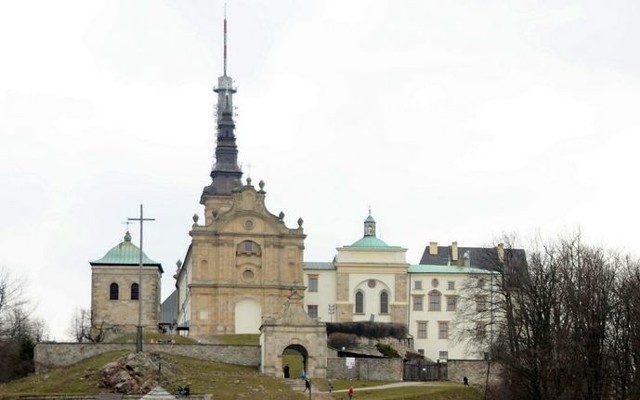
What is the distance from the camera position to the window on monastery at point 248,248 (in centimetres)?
11756

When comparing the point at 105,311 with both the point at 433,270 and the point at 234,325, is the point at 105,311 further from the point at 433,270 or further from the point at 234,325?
the point at 433,270

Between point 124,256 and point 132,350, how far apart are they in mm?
23606

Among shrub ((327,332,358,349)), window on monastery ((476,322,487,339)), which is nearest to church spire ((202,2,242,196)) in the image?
shrub ((327,332,358,349))

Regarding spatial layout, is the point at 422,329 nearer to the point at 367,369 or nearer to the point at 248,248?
the point at 248,248

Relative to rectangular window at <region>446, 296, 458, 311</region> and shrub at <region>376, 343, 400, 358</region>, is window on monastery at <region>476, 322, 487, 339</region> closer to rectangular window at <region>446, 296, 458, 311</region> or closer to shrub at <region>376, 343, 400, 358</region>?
shrub at <region>376, 343, 400, 358</region>

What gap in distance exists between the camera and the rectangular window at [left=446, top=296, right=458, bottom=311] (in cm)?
12206

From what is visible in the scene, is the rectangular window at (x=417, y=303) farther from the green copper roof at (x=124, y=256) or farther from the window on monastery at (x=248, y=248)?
the green copper roof at (x=124, y=256)

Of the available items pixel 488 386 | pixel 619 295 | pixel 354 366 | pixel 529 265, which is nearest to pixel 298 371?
pixel 354 366

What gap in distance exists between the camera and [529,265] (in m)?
81.9

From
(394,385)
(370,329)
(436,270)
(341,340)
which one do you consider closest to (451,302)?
(436,270)

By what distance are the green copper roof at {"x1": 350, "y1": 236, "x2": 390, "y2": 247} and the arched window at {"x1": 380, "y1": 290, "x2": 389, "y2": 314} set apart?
4432 mm

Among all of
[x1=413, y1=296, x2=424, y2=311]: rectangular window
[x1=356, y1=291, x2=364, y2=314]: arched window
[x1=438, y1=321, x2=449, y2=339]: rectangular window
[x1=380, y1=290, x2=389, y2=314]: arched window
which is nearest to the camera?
[x1=356, y1=291, x2=364, y2=314]: arched window

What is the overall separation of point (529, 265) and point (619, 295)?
7.59 meters

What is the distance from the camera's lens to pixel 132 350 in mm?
95188
